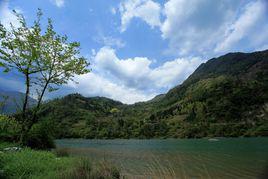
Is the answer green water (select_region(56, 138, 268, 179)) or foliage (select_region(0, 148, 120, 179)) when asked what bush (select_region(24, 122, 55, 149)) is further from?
foliage (select_region(0, 148, 120, 179))

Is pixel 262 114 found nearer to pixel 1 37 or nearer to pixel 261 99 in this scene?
pixel 261 99

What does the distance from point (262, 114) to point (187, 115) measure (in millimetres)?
48569

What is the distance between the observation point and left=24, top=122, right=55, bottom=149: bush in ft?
Result: 78.8

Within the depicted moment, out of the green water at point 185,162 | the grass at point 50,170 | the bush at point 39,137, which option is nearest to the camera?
the green water at point 185,162

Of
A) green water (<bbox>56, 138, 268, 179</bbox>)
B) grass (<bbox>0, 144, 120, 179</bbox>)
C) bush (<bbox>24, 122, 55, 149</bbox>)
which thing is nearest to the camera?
green water (<bbox>56, 138, 268, 179</bbox>)

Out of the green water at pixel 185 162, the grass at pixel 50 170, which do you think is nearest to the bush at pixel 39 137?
the green water at pixel 185 162

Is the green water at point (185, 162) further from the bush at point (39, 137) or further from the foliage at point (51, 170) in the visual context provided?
the bush at point (39, 137)

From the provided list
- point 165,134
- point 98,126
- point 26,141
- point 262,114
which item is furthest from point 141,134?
point 26,141

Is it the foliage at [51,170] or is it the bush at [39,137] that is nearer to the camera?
the foliage at [51,170]

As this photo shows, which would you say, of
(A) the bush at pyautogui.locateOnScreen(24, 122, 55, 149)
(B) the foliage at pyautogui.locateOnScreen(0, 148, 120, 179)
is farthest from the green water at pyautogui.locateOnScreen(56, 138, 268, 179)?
(A) the bush at pyautogui.locateOnScreen(24, 122, 55, 149)

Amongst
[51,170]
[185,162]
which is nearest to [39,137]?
[185,162]

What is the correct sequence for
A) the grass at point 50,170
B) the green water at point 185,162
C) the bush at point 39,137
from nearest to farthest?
the green water at point 185,162
the grass at point 50,170
the bush at point 39,137

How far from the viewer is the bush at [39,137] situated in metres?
24.0

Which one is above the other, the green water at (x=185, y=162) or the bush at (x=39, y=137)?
the bush at (x=39, y=137)
